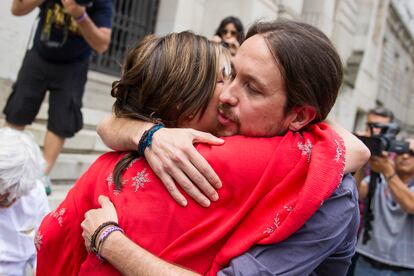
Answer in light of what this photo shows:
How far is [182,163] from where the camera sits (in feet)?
3.96

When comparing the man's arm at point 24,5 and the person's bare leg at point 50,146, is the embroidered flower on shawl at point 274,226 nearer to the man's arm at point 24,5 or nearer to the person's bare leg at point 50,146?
the person's bare leg at point 50,146

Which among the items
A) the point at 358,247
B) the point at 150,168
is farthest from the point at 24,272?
the point at 358,247

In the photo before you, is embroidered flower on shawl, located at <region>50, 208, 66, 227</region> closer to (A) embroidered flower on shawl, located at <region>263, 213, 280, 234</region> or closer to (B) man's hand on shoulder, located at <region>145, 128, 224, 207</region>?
(B) man's hand on shoulder, located at <region>145, 128, 224, 207</region>

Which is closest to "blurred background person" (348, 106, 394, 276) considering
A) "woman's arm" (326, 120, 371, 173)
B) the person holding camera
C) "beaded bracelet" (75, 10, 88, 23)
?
the person holding camera

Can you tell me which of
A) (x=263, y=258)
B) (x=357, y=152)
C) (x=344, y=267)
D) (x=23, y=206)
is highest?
(x=357, y=152)

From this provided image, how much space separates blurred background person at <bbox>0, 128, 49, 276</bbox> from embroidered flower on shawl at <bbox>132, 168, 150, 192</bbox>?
1.01 m

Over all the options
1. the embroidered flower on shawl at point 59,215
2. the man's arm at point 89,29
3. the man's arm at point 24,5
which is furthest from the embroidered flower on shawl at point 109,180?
the man's arm at point 24,5

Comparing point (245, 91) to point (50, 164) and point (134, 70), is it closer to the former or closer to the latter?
point (134, 70)

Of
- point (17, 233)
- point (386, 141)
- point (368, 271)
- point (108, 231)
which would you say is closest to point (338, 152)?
point (108, 231)

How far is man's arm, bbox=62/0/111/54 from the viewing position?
9.81 ft

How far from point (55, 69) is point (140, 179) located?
243 cm

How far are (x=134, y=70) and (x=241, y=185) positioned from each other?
0.54 meters

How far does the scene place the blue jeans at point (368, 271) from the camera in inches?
117

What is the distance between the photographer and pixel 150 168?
1.25 meters
